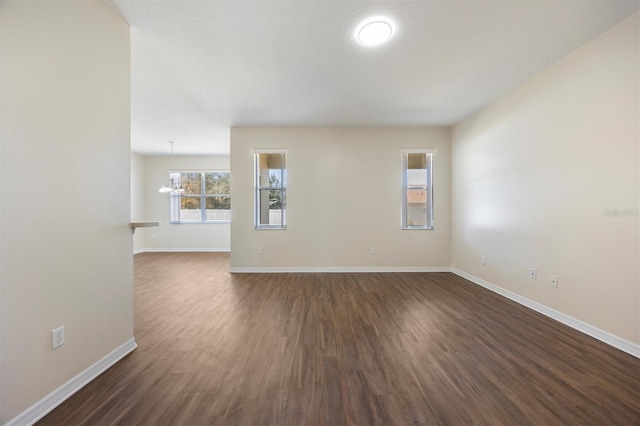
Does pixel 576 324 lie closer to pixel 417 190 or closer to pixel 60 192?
pixel 417 190

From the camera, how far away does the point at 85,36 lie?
1.68 metres

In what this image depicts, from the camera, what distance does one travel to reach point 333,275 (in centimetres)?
456

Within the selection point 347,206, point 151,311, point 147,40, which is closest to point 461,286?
point 347,206

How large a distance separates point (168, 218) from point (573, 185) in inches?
328

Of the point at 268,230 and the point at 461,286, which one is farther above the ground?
the point at 268,230

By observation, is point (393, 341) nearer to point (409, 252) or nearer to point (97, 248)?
point (97, 248)

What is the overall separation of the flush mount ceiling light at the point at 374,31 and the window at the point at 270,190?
2.88m

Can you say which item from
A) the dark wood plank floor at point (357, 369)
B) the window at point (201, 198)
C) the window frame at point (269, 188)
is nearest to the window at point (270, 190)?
the window frame at point (269, 188)

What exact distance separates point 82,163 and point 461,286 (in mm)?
4453

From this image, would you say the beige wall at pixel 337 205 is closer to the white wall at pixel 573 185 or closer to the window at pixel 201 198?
the white wall at pixel 573 185

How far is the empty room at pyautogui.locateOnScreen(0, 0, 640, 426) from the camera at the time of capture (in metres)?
1.40

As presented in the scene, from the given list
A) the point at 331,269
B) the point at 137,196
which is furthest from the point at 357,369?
the point at 137,196

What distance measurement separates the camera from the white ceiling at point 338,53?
6.50 feet

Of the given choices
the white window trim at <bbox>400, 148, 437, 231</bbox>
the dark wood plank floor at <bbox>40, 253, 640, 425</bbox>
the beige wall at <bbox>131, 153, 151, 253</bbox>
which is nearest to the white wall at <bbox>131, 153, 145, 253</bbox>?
the beige wall at <bbox>131, 153, 151, 253</bbox>
